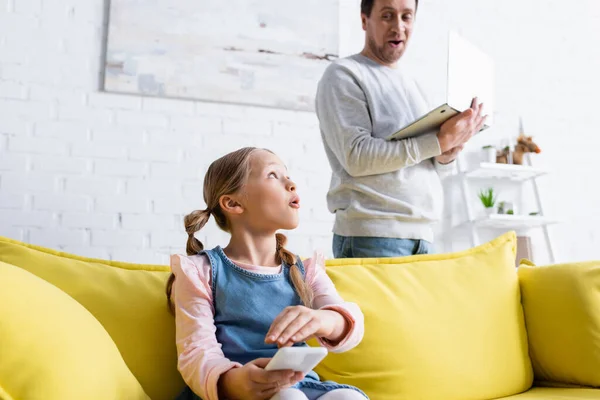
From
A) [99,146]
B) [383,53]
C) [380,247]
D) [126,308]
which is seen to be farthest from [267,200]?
[99,146]

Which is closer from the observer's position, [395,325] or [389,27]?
[395,325]

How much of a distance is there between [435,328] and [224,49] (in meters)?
1.87

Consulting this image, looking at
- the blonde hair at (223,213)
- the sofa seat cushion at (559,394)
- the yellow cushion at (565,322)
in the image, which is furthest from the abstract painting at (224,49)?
the sofa seat cushion at (559,394)

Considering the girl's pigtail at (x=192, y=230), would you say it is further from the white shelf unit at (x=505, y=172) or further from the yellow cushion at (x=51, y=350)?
the white shelf unit at (x=505, y=172)

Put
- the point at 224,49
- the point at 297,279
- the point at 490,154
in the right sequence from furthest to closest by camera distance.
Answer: the point at 490,154, the point at 224,49, the point at 297,279

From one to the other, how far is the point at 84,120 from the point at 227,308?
1.75 m

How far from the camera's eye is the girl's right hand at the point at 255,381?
952 mm

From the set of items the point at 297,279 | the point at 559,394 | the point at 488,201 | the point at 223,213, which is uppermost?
the point at 488,201

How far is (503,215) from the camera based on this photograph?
3.05 meters

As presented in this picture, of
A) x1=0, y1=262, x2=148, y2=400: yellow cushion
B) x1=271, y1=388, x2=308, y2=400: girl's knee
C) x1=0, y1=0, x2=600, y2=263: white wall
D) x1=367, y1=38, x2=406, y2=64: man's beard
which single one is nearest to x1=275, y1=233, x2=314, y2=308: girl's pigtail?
x1=271, y1=388, x2=308, y2=400: girl's knee

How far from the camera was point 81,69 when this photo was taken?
107 inches

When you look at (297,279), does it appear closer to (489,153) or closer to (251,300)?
(251,300)

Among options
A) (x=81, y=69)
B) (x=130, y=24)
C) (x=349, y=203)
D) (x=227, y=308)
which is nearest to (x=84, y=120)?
(x=81, y=69)

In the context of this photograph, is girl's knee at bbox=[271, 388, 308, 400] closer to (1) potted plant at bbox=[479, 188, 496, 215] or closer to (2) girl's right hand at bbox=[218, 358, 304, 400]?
(2) girl's right hand at bbox=[218, 358, 304, 400]
